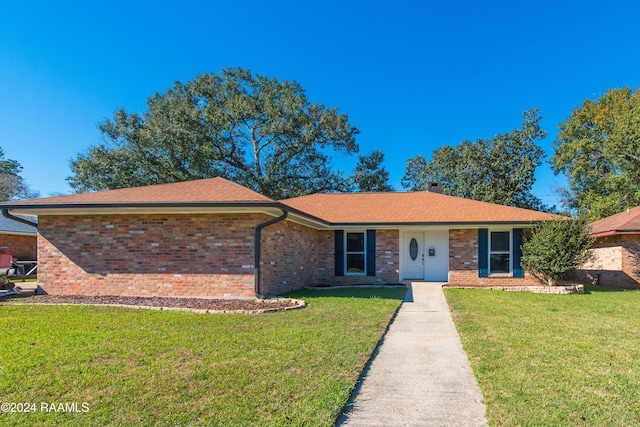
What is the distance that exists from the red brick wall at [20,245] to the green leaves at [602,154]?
30.6 m

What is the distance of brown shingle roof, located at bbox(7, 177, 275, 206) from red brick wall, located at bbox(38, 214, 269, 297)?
54 centimetres

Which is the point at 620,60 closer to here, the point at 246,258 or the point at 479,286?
the point at 479,286

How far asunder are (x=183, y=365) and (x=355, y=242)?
9.84m

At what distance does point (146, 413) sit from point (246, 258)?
229 inches

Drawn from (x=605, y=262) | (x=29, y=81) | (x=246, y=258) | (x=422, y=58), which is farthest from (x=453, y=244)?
(x=29, y=81)

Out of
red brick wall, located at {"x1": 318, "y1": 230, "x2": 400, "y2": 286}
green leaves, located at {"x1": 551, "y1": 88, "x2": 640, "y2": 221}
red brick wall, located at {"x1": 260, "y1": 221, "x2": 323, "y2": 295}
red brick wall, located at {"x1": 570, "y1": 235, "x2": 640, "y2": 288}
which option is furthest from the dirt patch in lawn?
green leaves, located at {"x1": 551, "y1": 88, "x2": 640, "y2": 221}

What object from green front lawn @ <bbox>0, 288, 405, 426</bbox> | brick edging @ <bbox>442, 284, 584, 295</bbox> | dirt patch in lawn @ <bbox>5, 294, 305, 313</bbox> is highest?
green front lawn @ <bbox>0, 288, 405, 426</bbox>

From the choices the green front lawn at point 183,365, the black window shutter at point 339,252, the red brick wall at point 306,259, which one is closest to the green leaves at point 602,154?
the red brick wall at point 306,259

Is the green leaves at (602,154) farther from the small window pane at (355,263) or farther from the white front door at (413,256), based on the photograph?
the small window pane at (355,263)

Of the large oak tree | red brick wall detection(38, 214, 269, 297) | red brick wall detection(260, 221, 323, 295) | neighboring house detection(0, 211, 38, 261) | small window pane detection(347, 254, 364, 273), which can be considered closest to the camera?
red brick wall detection(38, 214, 269, 297)

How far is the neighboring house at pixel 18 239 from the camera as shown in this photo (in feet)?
55.8

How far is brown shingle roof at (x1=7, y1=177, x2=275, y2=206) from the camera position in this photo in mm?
8391

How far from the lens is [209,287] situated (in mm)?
8852

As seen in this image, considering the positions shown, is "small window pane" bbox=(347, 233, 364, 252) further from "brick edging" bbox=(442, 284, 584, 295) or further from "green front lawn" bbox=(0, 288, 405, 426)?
"green front lawn" bbox=(0, 288, 405, 426)
